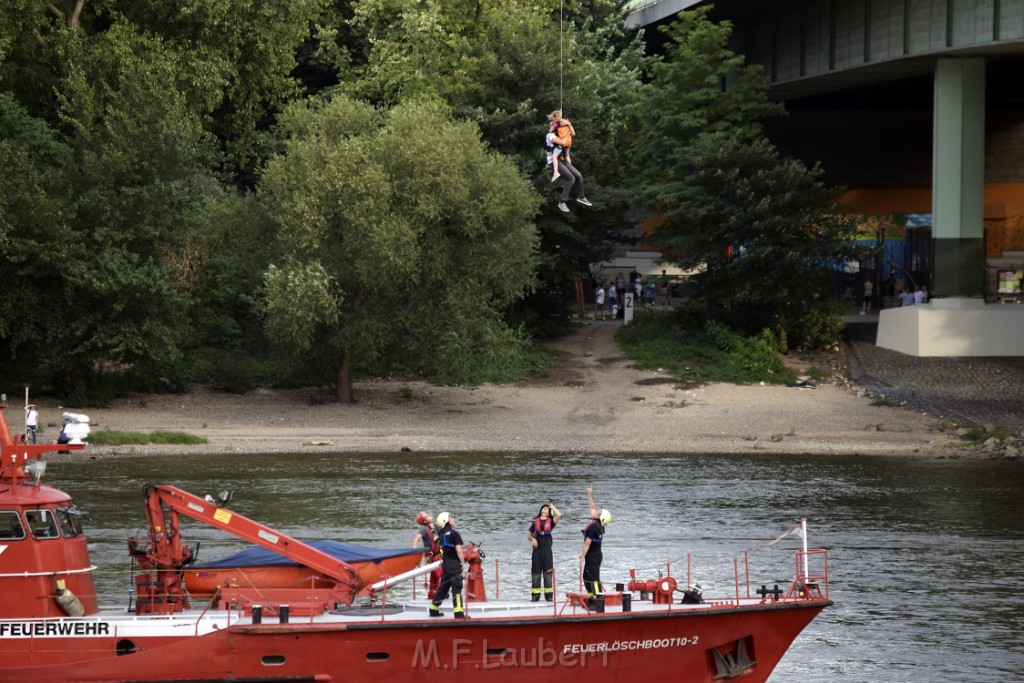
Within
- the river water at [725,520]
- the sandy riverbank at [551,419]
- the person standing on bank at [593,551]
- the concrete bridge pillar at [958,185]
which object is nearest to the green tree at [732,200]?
the concrete bridge pillar at [958,185]

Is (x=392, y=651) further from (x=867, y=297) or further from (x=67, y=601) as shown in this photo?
(x=867, y=297)

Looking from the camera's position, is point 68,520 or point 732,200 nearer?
point 68,520

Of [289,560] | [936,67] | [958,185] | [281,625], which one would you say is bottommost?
[281,625]

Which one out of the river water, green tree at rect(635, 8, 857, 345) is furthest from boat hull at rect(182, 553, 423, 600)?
green tree at rect(635, 8, 857, 345)

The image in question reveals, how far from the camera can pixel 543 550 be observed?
Answer: 914 inches

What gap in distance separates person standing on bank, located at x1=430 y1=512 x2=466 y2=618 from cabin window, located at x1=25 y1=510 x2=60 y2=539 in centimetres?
566

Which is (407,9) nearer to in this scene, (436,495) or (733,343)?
(733,343)

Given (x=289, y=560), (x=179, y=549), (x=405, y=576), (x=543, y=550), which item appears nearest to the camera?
(x=405, y=576)

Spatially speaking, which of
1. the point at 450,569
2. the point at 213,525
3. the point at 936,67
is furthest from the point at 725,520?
the point at 936,67

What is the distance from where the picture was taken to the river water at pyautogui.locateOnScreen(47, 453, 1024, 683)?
1131 inches

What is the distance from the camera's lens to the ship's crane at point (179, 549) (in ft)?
72.3

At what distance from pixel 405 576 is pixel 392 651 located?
115 centimetres

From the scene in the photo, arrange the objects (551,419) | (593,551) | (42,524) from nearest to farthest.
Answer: (42,524), (593,551), (551,419)

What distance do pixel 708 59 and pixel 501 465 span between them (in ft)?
86.9
